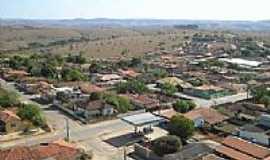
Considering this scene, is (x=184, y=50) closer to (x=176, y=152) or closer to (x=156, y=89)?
(x=156, y=89)

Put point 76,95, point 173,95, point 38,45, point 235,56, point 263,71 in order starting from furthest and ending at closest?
1. point 38,45
2. point 235,56
3. point 263,71
4. point 173,95
5. point 76,95

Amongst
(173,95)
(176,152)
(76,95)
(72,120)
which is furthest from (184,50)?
(176,152)

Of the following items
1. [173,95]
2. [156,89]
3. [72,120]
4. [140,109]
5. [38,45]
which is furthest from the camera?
[38,45]

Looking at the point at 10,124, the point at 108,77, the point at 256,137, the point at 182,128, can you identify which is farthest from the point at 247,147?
the point at 108,77

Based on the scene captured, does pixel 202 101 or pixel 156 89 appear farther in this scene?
pixel 156 89

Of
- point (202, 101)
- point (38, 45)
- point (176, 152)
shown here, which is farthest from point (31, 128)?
point (38, 45)

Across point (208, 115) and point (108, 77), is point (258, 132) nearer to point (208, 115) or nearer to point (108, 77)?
point (208, 115)
